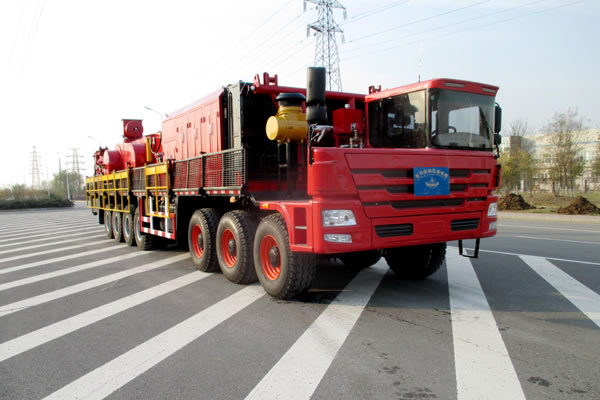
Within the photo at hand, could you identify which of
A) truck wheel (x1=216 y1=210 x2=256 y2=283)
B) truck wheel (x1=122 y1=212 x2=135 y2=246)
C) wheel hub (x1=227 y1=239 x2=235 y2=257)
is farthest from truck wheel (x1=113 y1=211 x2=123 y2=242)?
wheel hub (x1=227 y1=239 x2=235 y2=257)

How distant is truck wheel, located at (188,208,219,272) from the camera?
705cm

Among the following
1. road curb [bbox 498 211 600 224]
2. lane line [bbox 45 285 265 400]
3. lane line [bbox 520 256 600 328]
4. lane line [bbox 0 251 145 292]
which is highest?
lane line [bbox 520 256 600 328]

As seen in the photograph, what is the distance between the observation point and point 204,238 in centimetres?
711

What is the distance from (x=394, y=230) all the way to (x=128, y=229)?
8830 millimetres

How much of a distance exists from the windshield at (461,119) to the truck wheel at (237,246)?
288 centimetres

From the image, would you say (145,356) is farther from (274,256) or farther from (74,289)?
(74,289)

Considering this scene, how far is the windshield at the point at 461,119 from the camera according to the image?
17.1 ft

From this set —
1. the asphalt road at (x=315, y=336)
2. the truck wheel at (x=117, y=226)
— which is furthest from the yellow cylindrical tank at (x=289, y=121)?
the truck wheel at (x=117, y=226)

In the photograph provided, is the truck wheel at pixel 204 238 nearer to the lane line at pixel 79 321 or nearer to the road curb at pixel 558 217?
the lane line at pixel 79 321

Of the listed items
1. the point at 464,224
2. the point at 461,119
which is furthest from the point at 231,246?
the point at 461,119

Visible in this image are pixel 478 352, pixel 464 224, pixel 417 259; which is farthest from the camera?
pixel 417 259

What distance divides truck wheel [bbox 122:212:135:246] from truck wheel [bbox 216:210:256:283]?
535 cm

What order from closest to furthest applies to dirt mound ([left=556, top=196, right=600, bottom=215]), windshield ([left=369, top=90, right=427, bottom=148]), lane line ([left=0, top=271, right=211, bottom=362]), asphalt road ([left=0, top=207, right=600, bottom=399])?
asphalt road ([left=0, top=207, right=600, bottom=399]), lane line ([left=0, top=271, right=211, bottom=362]), windshield ([left=369, top=90, right=427, bottom=148]), dirt mound ([left=556, top=196, right=600, bottom=215])

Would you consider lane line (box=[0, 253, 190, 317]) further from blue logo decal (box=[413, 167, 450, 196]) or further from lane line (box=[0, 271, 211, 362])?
blue logo decal (box=[413, 167, 450, 196])
